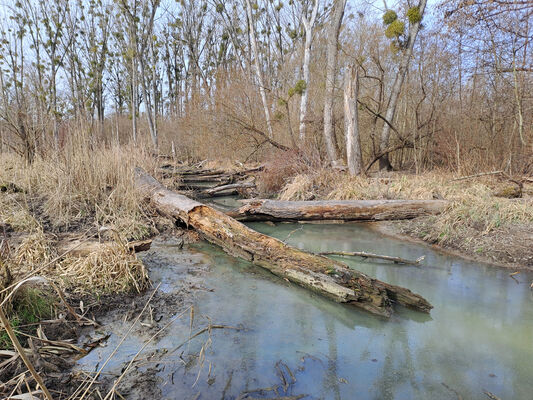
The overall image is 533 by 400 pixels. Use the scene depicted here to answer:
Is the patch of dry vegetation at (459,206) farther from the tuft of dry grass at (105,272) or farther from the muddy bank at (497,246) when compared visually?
the tuft of dry grass at (105,272)

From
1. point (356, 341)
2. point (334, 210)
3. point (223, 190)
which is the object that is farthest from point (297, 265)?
point (223, 190)

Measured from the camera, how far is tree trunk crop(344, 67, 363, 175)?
28.0 ft

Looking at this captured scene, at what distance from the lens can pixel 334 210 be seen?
648 centimetres

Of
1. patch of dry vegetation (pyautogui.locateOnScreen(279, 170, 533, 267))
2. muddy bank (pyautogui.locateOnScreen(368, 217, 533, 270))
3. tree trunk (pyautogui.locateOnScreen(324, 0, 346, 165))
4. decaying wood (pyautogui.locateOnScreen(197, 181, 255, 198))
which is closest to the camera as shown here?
muddy bank (pyautogui.locateOnScreen(368, 217, 533, 270))

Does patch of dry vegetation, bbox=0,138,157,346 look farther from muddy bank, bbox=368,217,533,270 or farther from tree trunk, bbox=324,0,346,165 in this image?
tree trunk, bbox=324,0,346,165

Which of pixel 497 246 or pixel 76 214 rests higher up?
pixel 76 214

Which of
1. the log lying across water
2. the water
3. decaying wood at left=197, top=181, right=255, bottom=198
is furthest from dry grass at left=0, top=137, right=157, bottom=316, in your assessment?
decaying wood at left=197, top=181, right=255, bottom=198

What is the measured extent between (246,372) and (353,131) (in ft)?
24.4

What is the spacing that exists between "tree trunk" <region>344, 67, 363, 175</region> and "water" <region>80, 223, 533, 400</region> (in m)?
4.88

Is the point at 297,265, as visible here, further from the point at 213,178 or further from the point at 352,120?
the point at 213,178

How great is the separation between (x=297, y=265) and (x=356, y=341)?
1194mm

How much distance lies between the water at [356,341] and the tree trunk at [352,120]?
488cm

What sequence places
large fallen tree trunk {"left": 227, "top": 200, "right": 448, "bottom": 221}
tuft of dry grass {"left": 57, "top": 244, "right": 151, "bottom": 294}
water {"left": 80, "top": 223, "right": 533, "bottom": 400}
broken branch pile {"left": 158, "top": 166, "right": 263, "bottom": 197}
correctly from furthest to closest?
broken branch pile {"left": 158, "top": 166, "right": 263, "bottom": 197} < large fallen tree trunk {"left": 227, "top": 200, "right": 448, "bottom": 221} < tuft of dry grass {"left": 57, "top": 244, "right": 151, "bottom": 294} < water {"left": 80, "top": 223, "right": 533, "bottom": 400}

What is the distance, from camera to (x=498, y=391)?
2182 millimetres
